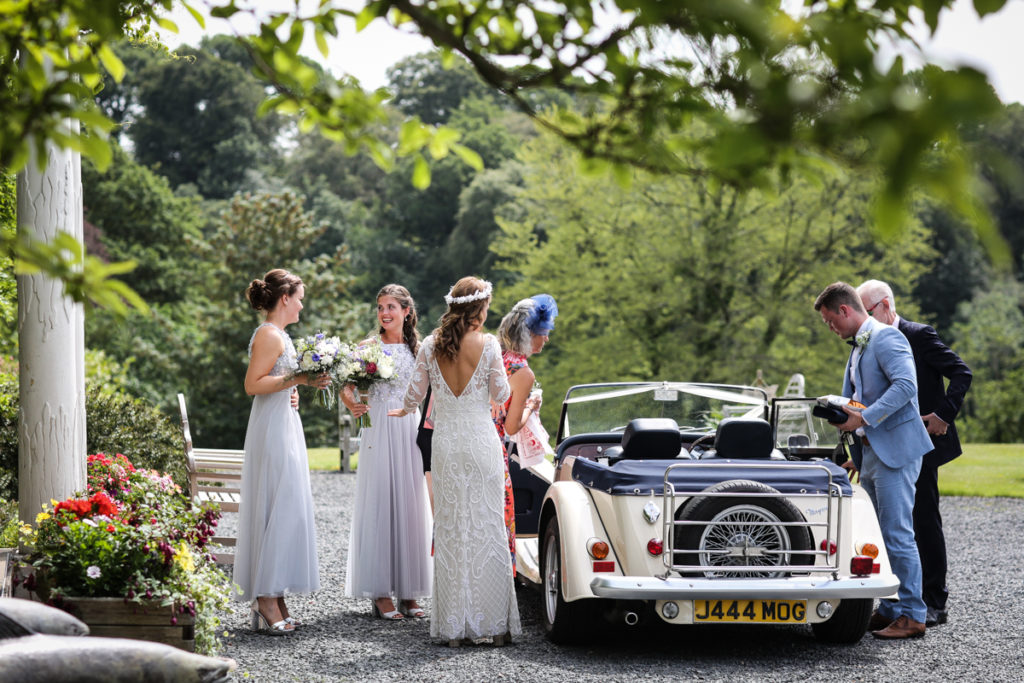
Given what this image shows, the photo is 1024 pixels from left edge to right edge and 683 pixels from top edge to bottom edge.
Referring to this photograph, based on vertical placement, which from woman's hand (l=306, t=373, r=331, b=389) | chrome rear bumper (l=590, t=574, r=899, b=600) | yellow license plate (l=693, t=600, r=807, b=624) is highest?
woman's hand (l=306, t=373, r=331, b=389)

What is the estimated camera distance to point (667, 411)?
301 inches

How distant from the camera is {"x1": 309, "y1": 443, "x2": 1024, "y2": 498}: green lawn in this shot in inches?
648

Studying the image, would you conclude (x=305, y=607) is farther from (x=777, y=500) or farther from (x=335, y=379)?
(x=777, y=500)

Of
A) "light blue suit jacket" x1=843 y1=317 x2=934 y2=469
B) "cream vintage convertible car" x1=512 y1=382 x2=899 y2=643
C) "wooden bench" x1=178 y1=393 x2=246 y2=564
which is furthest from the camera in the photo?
"wooden bench" x1=178 y1=393 x2=246 y2=564

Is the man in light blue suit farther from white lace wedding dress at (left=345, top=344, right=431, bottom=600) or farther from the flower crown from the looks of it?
white lace wedding dress at (left=345, top=344, right=431, bottom=600)

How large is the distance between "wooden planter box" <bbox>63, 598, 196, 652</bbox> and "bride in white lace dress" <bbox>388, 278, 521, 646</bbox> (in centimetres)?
180

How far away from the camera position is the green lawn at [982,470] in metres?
16.5

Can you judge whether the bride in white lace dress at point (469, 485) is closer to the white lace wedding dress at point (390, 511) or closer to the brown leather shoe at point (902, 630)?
the white lace wedding dress at point (390, 511)

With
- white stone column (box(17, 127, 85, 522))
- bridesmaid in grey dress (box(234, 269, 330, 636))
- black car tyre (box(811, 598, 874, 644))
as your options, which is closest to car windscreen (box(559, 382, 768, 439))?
black car tyre (box(811, 598, 874, 644))

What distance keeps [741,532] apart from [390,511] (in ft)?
8.30

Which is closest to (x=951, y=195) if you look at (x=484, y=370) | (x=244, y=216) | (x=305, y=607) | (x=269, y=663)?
(x=484, y=370)

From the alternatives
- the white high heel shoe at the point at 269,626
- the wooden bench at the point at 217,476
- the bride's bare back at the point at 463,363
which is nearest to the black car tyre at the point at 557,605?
the bride's bare back at the point at 463,363

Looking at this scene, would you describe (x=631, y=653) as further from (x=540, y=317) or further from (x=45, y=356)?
(x=45, y=356)

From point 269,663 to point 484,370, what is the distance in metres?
2.05
